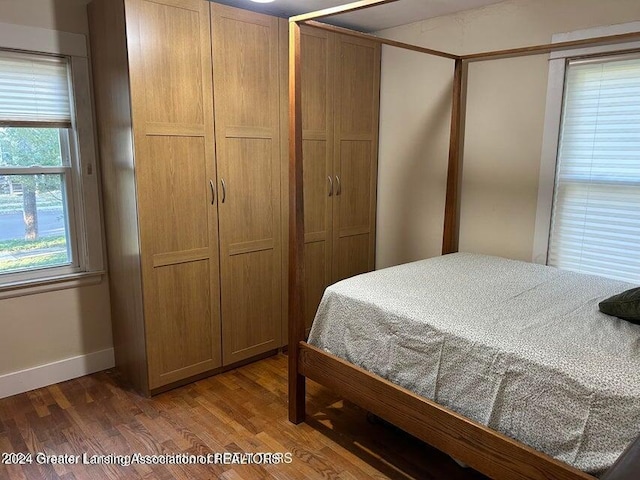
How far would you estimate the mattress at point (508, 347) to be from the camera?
56.0 inches

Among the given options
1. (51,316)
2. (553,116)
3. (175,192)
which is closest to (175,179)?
(175,192)

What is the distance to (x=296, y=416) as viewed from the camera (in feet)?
8.06

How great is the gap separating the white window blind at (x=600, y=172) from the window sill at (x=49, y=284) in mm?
2789

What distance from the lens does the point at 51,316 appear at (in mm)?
2818

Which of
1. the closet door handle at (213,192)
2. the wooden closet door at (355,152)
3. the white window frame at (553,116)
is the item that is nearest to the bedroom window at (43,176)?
the closet door handle at (213,192)

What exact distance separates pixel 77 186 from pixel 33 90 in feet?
1.85

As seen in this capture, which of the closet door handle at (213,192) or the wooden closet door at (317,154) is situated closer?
the closet door handle at (213,192)

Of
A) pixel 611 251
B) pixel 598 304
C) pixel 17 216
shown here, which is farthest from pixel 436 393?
pixel 17 216

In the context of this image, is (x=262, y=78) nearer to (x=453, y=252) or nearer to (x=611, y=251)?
(x=453, y=252)

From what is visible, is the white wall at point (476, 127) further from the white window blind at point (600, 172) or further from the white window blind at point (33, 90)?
the white window blind at point (33, 90)

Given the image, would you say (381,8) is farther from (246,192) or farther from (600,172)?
(600,172)

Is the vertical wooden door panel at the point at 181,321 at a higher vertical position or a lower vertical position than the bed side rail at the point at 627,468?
lower

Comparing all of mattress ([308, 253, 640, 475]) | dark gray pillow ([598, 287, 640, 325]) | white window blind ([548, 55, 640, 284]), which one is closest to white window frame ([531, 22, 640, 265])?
white window blind ([548, 55, 640, 284])

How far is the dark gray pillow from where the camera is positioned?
1763mm
